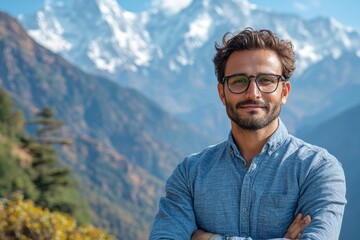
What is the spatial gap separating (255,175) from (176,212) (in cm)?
75

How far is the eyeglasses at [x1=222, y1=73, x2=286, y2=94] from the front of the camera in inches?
175

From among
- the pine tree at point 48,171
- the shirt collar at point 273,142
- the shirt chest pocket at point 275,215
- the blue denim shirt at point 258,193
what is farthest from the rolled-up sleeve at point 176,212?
the pine tree at point 48,171

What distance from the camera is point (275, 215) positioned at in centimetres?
426

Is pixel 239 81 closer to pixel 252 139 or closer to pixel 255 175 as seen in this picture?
pixel 252 139

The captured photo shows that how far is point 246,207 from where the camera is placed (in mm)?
4320

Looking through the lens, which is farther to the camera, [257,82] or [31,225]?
[31,225]

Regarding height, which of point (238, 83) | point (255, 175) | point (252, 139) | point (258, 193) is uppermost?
point (238, 83)

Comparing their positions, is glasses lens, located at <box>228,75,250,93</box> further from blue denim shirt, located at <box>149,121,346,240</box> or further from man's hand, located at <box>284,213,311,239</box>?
man's hand, located at <box>284,213,311,239</box>

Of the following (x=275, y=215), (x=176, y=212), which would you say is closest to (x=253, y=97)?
(x=275, y=215)

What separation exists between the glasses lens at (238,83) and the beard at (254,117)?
11cm

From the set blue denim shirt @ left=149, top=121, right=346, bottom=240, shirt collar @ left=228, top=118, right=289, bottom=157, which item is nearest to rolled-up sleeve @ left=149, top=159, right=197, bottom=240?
blue denim shirt @ left=149, top=121, right=346, bottom=240

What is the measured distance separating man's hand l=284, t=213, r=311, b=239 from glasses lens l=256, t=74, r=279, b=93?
101cm

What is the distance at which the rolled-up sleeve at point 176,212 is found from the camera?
181 inches

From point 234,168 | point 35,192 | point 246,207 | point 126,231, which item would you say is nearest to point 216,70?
point 234,168
